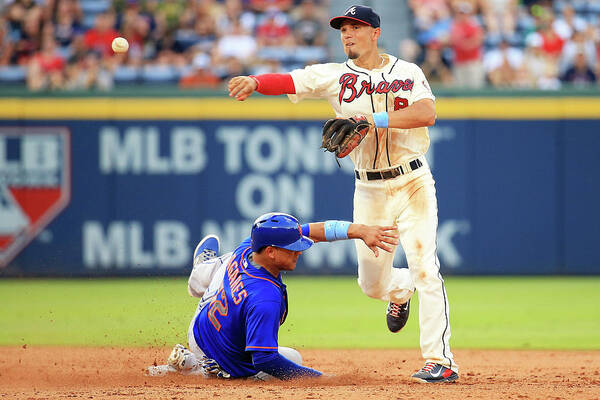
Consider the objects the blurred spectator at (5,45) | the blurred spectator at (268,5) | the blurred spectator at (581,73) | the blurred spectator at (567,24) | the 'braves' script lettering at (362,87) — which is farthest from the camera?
the blurred spectator at (268,5)

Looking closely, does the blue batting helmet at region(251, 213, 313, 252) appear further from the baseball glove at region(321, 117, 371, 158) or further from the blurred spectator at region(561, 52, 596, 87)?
the blurred spectator at region(561, 52, 596, 87)

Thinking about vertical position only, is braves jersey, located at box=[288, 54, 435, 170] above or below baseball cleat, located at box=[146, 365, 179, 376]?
above

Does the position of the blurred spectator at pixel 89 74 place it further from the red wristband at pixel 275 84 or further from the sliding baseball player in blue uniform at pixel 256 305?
the sliding baseball player in blue uniform at pixel 256 305

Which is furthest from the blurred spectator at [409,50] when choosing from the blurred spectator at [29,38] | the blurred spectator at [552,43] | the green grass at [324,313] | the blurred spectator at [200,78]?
the blurred spectator at [29,38]

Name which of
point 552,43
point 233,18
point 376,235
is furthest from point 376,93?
point 233,18

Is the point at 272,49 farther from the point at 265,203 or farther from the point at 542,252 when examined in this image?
the point at 542,252

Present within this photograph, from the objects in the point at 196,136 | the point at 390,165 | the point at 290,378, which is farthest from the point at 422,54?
the point at 290,378

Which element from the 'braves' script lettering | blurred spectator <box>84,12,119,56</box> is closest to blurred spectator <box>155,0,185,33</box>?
blurred spectator <box>84,12,119,56</box>
